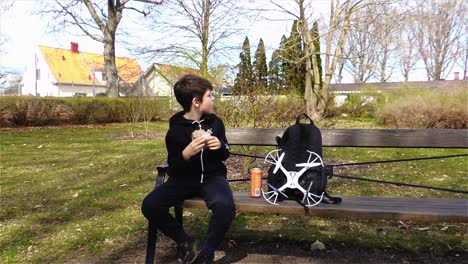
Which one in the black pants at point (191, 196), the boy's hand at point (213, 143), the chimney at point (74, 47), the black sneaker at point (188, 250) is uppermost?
the chimney at point (74, 47)

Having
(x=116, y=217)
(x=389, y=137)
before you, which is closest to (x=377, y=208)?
(x=389, y=137)

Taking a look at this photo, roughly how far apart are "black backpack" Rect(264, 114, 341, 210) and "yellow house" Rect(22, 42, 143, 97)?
46.1m

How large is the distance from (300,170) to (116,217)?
208 centimetres

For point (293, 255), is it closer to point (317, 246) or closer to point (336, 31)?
point (317, 246)

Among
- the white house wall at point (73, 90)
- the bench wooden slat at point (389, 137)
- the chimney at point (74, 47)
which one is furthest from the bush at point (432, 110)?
the chimney at point (74, 47)

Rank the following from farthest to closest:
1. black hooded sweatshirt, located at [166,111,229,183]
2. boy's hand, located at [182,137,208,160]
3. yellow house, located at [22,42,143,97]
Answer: yellow house, located at [22,42,143,97]
black hooded sweatshirt, located at [166,111,229,183]
boy's hand, located at [182,137,208,160]

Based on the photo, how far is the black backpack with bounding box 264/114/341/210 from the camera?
2783 mm

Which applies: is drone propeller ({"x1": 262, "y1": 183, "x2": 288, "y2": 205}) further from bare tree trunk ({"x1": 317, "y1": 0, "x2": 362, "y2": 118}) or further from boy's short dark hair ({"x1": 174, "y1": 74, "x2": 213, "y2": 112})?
bare tree trunk ({"x1": 317, "y1": 0, "x2": 362, "y2": 118})

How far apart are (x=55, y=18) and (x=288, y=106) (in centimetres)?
2140

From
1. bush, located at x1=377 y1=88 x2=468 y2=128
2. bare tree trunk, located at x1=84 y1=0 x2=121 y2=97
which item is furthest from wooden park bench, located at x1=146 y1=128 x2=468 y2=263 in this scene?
bare tree trunk, located at x1=84 y1=0 x2=121 y2=97

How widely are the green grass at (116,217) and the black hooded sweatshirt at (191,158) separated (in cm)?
82

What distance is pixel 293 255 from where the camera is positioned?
10.1 feet

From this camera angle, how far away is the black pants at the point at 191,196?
2.67 metres

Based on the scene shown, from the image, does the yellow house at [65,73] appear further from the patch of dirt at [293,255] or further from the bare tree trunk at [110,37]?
the patch of dirt at [293,255]
